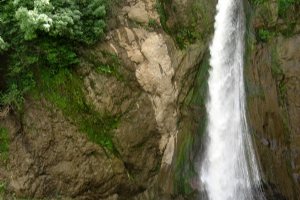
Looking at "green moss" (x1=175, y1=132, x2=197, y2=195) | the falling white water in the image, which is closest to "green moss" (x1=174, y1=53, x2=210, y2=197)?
"green moss" (x1=175, y1=132, x2=197, y2=195)

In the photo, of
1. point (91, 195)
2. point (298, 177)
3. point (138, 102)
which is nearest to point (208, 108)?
point (138, 102)

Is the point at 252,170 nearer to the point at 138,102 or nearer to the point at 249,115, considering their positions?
the point at 249,115

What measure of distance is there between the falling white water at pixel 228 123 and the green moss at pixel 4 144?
4.53m

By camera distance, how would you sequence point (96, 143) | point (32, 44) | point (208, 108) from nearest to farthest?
1. point (32, 44)
2. point (96, 143)
3. point (208, 108)

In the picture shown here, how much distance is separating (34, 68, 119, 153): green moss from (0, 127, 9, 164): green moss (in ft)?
3.52

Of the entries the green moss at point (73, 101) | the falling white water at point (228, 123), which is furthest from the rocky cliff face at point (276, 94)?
the green moss at point (73, 101)

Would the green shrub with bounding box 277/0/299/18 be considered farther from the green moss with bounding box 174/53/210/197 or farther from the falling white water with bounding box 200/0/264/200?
the green moss with bounding box 174/53/210/197

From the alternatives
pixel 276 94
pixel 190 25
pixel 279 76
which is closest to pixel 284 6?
pixel 279 76

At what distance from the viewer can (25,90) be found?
8312 mm

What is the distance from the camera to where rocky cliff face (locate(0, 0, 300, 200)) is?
842 centimetres

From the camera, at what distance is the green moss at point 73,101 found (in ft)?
28.0

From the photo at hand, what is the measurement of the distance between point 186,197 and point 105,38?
4273mm

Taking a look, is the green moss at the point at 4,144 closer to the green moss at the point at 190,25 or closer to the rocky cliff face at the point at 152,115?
the rocky cliff face at the point at 152,115

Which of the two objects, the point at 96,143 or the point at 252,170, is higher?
the point at 96,143
